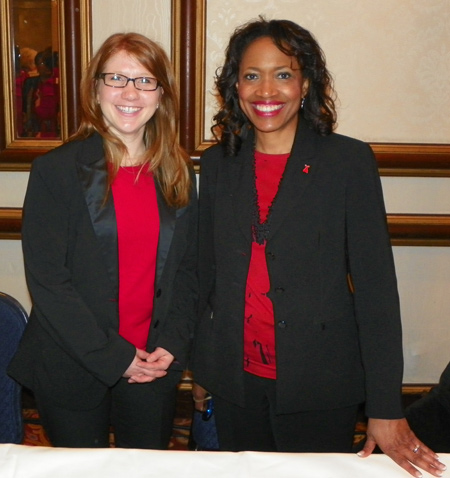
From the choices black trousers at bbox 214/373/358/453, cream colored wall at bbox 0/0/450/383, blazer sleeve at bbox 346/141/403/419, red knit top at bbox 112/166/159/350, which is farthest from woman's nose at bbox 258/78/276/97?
cream colored wall at bbox 0/0/450/383

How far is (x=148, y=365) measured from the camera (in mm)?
1888

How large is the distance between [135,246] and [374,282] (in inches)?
25.4

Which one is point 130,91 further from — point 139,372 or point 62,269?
point 139,372

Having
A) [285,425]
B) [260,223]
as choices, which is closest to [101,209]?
[260,223]

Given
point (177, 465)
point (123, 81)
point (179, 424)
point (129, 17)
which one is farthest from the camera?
point (179, 424)

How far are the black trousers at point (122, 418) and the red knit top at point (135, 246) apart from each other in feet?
0.47

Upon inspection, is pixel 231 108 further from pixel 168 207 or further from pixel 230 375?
pixel 230 375

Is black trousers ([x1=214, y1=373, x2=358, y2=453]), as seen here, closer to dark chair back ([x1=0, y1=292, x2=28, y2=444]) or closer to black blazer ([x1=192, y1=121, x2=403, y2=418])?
black blazer ([x1=192, y1=121, x2=403, y2=418])

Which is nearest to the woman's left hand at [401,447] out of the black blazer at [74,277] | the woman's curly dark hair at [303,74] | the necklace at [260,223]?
the necklace at [260,223]

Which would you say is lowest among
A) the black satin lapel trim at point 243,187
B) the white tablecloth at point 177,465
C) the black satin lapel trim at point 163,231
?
Answer: the white tablecloth at point 177,465

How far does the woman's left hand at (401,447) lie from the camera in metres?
1.43

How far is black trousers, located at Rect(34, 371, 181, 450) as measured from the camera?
6.13 ft

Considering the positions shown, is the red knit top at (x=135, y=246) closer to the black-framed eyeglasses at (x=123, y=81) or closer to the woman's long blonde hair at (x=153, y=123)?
the woman's long blonde hair at (x=153, y=123)

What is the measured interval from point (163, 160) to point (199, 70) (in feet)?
3.38
